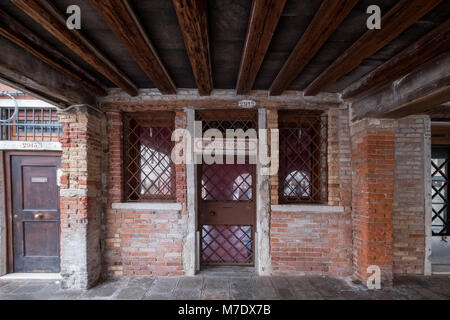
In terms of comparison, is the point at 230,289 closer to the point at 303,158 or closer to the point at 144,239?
the point at 144,239

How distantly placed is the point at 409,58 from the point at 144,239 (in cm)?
431

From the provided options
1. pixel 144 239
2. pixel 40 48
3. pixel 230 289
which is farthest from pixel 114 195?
pixel 230 289

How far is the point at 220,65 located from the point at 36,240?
4299 millimetres

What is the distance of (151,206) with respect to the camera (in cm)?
357

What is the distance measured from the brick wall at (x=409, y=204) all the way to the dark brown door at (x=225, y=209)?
2.46 m

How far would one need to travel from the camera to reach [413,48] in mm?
2191

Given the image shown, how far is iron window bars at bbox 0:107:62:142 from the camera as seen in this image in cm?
370

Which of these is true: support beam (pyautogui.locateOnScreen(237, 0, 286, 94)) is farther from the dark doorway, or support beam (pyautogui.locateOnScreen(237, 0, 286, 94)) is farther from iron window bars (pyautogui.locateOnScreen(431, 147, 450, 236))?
iron window bars (pyautogui.locateOnScreen(431, 147, 450, 236))

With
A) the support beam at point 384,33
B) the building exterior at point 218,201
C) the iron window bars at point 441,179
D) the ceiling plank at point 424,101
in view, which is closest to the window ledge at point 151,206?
the building exterior at point 218,201

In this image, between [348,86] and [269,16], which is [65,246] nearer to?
[269,16]

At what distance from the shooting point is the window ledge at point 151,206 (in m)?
3.56

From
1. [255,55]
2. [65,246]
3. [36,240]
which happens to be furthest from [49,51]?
[36,240]

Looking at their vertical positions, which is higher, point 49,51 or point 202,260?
point 49,51
